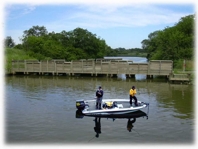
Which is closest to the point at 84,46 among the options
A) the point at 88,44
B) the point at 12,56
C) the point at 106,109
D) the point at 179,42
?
the point at 88,44

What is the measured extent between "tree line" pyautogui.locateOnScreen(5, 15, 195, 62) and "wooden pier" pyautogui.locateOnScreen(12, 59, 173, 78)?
26.9 ft

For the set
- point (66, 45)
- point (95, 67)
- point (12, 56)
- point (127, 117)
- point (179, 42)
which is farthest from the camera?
point (66, 45)

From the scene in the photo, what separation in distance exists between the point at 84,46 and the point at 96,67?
28.9 meters

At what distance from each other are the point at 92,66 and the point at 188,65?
1616cm

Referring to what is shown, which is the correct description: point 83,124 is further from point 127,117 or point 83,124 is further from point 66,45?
point 66,45

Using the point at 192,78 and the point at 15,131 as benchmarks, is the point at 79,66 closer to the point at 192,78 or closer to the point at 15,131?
the point at 192,78

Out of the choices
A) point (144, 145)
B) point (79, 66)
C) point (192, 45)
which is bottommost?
point (144, 145)

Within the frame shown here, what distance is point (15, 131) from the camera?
1479cm

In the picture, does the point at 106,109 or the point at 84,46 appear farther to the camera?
the point at 84,46

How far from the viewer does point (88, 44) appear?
71562 millimetres

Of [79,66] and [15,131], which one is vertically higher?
[79,66]

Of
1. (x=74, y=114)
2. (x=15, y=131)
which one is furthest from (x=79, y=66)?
(x=15, y=131)

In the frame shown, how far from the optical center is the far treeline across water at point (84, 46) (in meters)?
46.8

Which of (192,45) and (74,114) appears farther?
(192,45)
